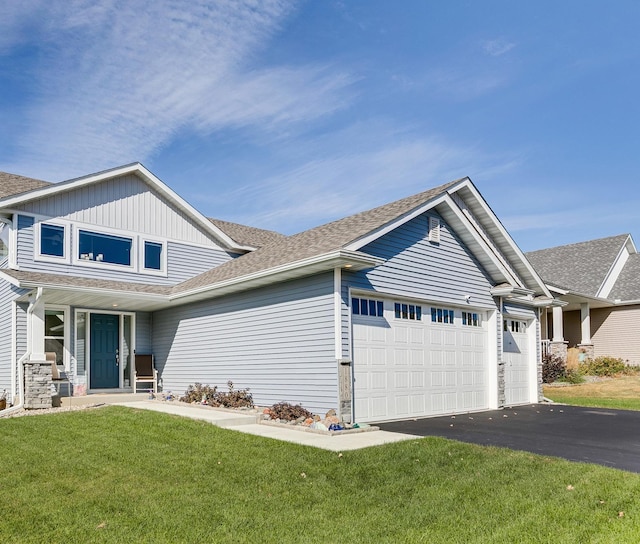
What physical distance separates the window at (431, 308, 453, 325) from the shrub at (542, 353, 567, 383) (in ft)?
34.3

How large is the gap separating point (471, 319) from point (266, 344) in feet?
18.6

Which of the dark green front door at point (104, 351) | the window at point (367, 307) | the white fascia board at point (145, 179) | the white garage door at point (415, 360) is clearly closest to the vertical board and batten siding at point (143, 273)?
the white fascia board at point (145, 179)

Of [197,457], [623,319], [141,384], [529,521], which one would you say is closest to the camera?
[529,521]

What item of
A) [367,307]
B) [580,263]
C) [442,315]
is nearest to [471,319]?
[442,315]

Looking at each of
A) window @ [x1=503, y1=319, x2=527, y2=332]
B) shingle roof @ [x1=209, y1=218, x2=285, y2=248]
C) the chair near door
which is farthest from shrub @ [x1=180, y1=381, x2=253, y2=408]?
window @ [x1=503, y1=319, x2=527, y2=332]

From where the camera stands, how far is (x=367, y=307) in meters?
11.7

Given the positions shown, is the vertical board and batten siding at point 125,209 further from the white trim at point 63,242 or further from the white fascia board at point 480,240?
the white fascia board at point 480,240

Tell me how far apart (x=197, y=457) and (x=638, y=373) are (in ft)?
70.6

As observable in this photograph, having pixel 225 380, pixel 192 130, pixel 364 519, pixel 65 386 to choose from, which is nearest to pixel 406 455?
pixel 364 519

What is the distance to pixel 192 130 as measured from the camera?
60.6 ft

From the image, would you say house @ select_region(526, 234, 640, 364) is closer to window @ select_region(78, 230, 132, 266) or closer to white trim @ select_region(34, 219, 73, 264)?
window @ select_region(78, 230, 132, 266)

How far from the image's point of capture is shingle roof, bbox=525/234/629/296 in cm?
2647

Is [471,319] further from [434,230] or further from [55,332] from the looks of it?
[55,332]

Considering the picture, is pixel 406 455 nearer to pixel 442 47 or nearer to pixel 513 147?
pixel 442 47
